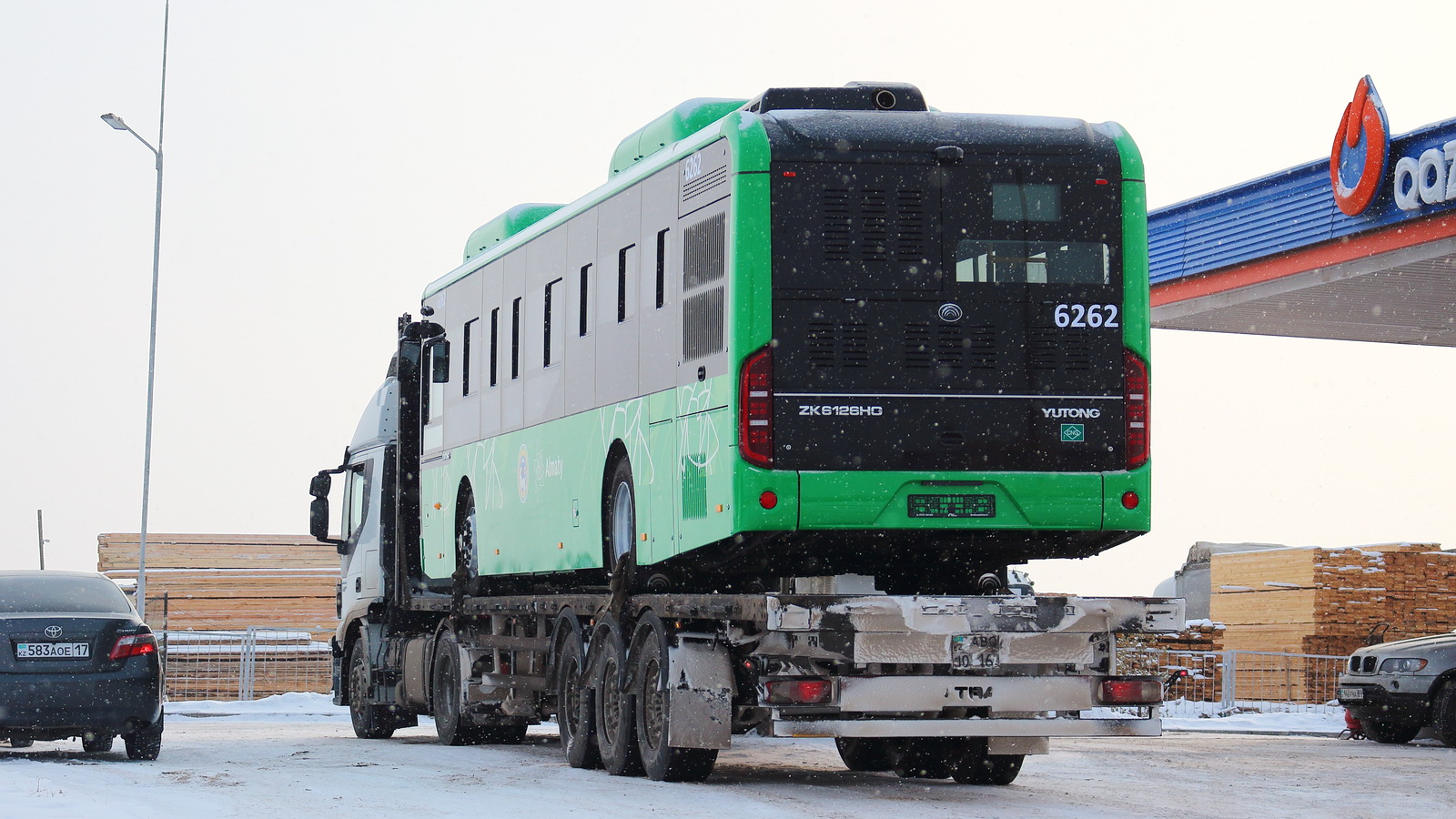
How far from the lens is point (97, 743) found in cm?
1725

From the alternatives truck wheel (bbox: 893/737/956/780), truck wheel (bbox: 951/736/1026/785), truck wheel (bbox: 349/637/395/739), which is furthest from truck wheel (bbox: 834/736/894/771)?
truck wheel (bbox: 349/637/395/739)

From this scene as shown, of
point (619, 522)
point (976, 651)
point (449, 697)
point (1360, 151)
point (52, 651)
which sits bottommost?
point (449, 697)

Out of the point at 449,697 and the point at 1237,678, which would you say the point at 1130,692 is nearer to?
the point at 449,697

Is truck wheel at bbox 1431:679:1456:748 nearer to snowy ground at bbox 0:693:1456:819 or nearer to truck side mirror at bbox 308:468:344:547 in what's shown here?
snowy ground at bbox 0:693:1456:819

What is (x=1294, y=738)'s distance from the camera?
2300cm

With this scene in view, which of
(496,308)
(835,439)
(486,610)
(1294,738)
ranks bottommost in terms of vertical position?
(1294,738)

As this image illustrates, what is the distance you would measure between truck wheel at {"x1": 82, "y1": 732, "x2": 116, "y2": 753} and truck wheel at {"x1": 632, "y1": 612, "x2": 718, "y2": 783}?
5104 mm

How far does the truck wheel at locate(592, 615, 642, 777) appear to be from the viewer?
47.1 ft

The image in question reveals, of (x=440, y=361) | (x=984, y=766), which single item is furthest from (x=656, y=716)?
(x=440, y=361)

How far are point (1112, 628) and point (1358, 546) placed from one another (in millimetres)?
17535

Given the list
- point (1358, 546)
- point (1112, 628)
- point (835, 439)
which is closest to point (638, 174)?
point (835, 439)

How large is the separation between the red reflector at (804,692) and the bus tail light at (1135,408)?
229cm

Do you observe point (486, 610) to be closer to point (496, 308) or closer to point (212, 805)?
point (496, 308)

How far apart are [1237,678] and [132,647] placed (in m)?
18.4
